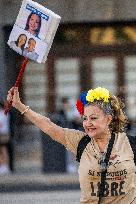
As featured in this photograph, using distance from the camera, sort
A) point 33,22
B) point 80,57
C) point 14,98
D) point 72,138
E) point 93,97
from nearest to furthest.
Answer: point 93,97, point 72,138, point 14,98, point 33,22, point 80,57

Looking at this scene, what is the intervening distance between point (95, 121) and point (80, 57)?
43.8 feet

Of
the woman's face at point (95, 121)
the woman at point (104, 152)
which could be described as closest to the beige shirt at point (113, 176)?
the woman at point (104, 152)

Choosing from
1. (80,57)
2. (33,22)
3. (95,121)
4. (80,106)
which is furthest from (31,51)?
(80,57)

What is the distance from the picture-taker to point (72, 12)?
1658cm

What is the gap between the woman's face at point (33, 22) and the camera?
16.9 feet

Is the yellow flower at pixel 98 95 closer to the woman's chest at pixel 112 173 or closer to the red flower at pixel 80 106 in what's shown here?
→ the red flower at pixel 80 106

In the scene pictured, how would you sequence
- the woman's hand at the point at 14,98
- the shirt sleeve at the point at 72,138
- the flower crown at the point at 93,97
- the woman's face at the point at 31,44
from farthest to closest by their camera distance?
the woman's face at the point at 31,44
the woman's hand at the point at 14,98
the shirt sleeve at the point at 72,138
the flower crown at the point at 93,97

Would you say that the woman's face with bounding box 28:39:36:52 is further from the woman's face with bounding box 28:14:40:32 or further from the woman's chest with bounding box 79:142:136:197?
the woman's chest with bounding box 79:142:136:197

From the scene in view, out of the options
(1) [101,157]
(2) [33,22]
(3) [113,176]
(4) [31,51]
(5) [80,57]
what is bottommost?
(3) [113,176]

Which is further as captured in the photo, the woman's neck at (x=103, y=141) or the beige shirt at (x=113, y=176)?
the woman's neck at (x=103, y=141)

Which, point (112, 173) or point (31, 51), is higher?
point (31, 51)

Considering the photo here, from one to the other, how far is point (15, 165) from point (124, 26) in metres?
4.91

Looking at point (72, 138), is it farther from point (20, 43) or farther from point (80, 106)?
point (20, 43)

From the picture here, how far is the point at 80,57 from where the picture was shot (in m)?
17.9
